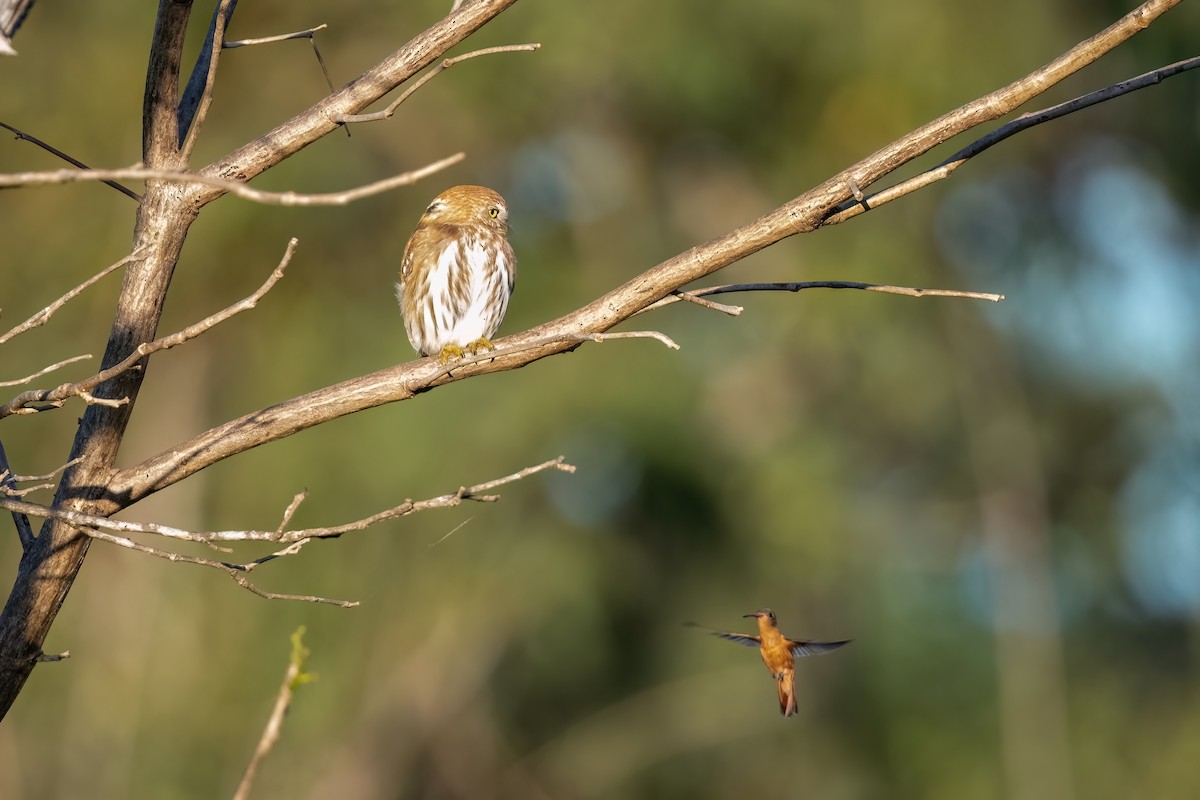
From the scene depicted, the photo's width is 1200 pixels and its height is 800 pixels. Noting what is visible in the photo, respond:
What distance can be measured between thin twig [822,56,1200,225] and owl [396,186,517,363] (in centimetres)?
276

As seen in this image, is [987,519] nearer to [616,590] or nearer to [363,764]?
[616,590]

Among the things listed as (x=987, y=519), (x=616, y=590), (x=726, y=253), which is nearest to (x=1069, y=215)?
(x=987, y=519)

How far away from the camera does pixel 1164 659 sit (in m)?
17.2

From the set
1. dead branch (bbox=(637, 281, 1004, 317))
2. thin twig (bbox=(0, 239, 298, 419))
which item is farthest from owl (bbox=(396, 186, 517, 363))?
thin twig (bbox=(0, 239, 298, 419))

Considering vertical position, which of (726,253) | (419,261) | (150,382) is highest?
(150,382)

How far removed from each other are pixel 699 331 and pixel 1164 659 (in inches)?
288

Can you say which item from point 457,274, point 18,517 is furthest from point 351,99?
point 457,274

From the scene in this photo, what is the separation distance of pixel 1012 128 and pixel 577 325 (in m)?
1.10

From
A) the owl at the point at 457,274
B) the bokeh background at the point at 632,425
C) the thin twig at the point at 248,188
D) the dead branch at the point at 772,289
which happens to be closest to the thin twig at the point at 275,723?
the thin twig at the point at 248,188

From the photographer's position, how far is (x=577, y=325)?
3561 millimetres

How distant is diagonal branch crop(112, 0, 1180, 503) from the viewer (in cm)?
326

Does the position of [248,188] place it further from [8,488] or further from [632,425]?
[632,425]

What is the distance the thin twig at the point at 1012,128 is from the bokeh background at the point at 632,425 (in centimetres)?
978

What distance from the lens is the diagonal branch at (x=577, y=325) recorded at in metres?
3.26
